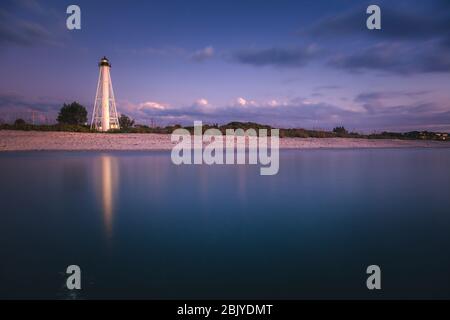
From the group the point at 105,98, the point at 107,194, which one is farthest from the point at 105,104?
the point at 107,194

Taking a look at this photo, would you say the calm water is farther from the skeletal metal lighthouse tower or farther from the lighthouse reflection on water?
the skeletal metal lighthouse tower

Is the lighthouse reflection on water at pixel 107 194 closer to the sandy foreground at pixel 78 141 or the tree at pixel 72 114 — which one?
the sandy foreground at pixel 78 141

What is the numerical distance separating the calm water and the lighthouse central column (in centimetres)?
2889

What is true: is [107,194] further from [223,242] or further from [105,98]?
[105,98]

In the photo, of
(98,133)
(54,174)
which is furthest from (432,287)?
(98,133)

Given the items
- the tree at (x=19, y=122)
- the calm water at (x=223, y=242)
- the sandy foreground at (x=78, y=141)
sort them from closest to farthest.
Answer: the calm water at (x=223, y=242)
the sandy foreground at (x=78, y=141)
the tree at (x=19, y=122)

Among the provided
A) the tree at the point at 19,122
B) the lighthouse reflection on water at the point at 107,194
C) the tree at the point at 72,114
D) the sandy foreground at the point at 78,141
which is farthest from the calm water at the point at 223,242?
the tree at the point at 72,114

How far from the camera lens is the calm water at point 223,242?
137 inches

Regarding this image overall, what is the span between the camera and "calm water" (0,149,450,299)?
347 cm

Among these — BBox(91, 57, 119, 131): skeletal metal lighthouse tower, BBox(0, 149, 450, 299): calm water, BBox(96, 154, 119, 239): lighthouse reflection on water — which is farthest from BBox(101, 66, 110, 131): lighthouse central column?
BBox(0, 149, 450, 299): calm water

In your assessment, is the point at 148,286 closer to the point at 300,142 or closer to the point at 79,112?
the point at 300,142

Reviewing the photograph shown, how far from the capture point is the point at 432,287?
3.44 metres

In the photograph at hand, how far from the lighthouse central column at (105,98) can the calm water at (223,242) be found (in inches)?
1137
